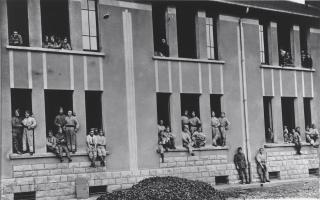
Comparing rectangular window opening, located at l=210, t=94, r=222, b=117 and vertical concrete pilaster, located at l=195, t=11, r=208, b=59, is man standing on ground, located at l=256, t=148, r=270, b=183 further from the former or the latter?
vertical concrete pilaster, located at l=195, t=11, r=208, b=59

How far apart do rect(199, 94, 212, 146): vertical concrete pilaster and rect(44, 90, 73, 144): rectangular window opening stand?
655cm

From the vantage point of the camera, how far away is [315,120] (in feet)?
96.1

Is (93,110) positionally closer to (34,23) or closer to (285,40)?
(34,23)

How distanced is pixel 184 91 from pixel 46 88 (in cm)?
664

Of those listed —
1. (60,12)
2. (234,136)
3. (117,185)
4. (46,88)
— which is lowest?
(117,185)

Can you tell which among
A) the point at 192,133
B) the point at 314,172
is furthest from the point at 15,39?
the point at 314,172

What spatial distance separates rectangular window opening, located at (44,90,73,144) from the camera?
65.2 ft

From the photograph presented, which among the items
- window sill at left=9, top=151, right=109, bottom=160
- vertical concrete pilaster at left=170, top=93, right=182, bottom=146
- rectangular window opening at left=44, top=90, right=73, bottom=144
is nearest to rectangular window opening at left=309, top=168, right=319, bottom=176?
vertical concrete pilaster at left=170, top=93, right=182, bottom=146

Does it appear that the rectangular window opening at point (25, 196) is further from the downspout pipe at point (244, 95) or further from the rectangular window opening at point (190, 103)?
the downspout pipe at point (244, 95)

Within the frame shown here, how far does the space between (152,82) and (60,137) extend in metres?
4.85

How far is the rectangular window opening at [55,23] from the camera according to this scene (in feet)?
65.2

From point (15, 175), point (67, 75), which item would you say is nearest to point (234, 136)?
point (67, 75)

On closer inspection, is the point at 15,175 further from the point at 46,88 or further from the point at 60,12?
the point at 60,12

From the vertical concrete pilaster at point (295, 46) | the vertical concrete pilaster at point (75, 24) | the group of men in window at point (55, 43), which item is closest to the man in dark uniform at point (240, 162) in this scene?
the vertical concrete pilaster at point (295, 46)
